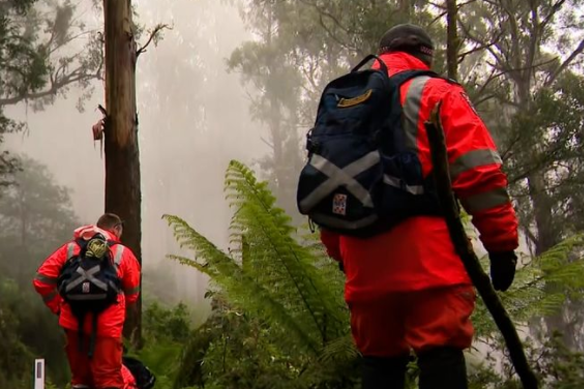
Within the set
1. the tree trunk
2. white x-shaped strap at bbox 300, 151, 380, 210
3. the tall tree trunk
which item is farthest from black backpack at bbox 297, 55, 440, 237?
the tall tree trunk

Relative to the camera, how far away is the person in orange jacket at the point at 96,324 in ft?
12.5

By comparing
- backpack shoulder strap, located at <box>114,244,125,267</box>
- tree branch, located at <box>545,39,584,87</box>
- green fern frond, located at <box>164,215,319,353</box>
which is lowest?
green fern frond, located at <box>164,215,319,353</box>

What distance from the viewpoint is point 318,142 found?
1.85 meters

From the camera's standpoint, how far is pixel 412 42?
206 cm

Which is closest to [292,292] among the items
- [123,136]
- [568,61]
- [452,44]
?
[123,136]

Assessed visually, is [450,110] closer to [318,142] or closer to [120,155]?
[318,142]

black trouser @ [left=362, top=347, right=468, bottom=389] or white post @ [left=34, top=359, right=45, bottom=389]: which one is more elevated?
black trouser @ [left=362, top=347, right=468, bottom=389]

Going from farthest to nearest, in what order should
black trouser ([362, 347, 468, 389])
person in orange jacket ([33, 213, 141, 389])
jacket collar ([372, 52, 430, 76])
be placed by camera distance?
person in orange jacket ([33, 213, 141, 389]), jacket collar ([372, 52, 430, 76]), black trouser ([362, 347, 468, 389])

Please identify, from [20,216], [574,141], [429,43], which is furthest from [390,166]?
[20,216]

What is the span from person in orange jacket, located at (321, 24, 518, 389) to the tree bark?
99 mm

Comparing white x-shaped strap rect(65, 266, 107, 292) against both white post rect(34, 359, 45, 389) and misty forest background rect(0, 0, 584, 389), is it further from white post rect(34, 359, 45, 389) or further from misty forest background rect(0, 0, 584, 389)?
misty forest background rect(0, 0, 584, 389)

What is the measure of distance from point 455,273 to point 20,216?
21.3m

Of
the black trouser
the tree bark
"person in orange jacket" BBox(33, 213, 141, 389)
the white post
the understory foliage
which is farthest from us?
"person in orange jacket" BBox(33, 213, 141, 389)

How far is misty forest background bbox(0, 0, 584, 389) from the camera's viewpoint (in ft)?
8.91
